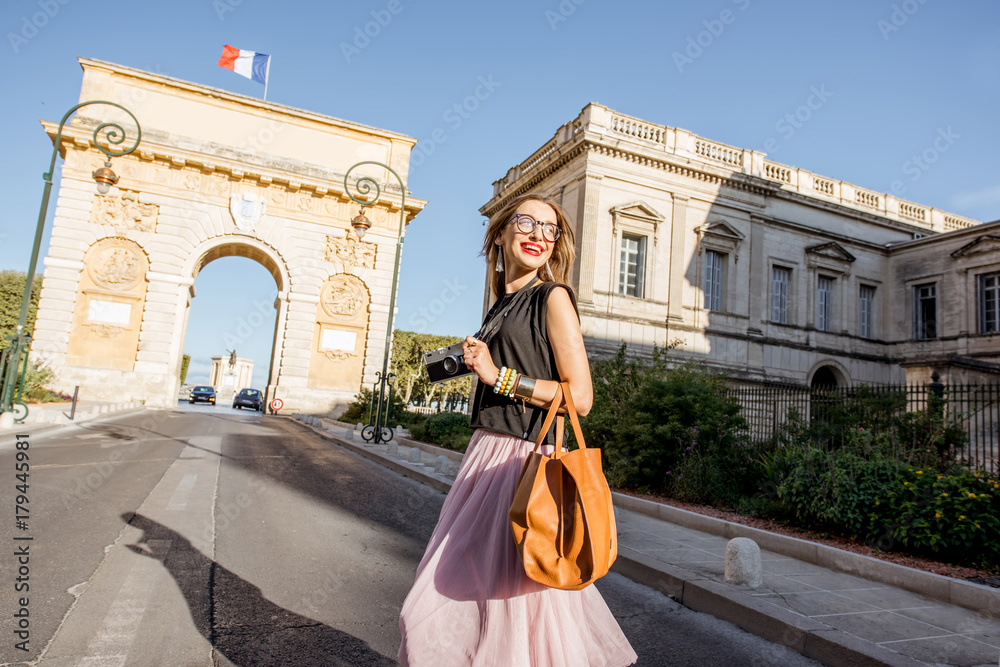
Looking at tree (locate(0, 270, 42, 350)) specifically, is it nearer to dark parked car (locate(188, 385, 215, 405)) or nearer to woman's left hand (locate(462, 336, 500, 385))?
dark parked car (locate(188, 385, 215, 405))

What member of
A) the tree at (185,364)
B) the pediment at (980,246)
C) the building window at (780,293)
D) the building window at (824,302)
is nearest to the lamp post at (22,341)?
the building window at (780,293)

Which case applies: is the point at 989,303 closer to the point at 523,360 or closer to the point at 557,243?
the point at 557,243

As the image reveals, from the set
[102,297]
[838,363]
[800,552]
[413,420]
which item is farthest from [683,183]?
[102,297]

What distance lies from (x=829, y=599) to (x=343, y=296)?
28939mm

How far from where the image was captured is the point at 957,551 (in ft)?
17.6

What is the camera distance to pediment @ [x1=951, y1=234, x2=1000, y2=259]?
2441 cm

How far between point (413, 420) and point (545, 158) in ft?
39.1

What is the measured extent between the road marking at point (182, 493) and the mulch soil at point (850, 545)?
6.15m

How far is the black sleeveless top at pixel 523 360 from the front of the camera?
191 centimetres

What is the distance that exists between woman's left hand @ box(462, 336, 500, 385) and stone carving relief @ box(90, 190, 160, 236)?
31280 millimetres

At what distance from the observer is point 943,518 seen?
5445 millimetres

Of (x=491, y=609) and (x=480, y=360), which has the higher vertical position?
(x=480, y=360)

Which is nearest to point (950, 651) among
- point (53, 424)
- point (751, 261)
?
point (53, 424)

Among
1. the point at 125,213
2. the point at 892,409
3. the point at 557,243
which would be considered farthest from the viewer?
the point at 125,213
